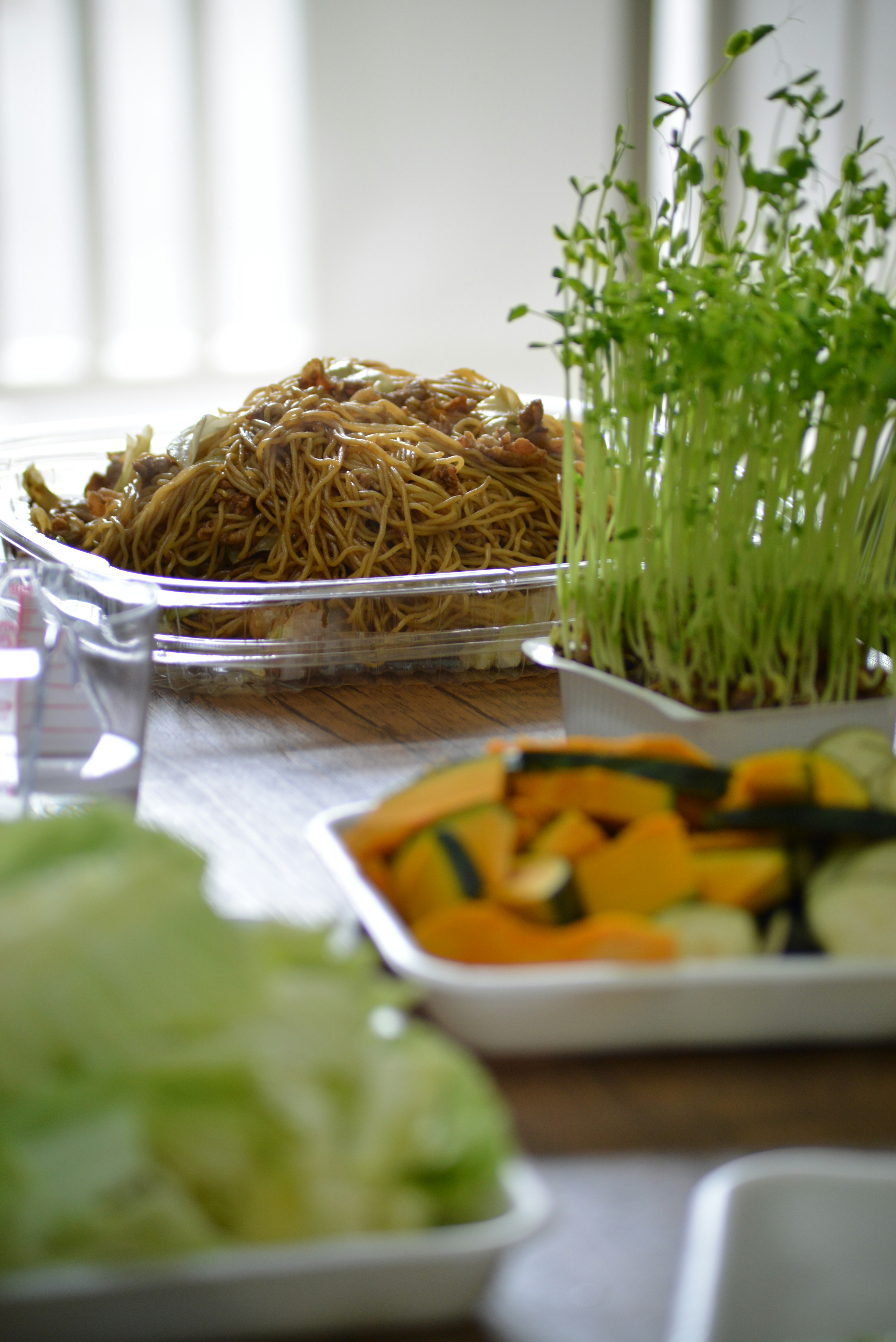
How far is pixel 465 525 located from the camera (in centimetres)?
174

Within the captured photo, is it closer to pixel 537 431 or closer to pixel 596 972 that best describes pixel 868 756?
pixel 596 972

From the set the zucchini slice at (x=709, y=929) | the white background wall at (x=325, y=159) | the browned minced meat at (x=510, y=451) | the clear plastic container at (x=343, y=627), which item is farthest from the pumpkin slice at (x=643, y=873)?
the white background wall at (x=325, y=159)

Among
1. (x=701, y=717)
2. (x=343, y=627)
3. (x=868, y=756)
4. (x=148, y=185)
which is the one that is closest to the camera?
(x=868, y=756)

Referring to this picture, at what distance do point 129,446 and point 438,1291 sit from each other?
1699 mm

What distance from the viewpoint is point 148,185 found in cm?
421

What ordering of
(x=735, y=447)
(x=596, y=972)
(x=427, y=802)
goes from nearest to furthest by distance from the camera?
(x=596, y=972)
(x=427, y=802)
(x=735, y=447)

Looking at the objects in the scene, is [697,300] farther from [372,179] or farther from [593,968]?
[372,179]

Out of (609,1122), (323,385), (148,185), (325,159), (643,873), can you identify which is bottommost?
(609,1122)

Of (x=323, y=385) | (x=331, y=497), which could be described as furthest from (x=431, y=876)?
(x=323, y=385)

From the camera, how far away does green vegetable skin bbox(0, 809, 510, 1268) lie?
0.44 m

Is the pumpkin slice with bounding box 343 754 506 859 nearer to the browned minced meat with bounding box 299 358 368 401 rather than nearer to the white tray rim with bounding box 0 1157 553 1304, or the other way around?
the white tray rim with bounding box 0 1157 553 1304

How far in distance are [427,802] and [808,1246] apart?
30 centimetres

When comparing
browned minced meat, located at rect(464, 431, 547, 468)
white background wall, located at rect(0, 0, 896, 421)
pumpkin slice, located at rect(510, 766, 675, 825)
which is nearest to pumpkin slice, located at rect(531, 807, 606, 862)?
pumpkin slice, located at rect(510, 766, 675, 825)

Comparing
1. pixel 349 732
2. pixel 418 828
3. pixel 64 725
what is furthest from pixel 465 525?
pixel 418 828
